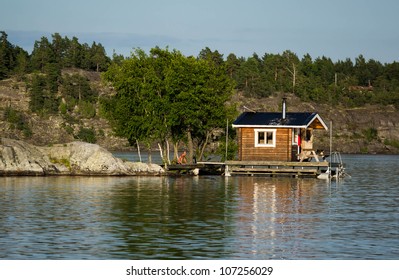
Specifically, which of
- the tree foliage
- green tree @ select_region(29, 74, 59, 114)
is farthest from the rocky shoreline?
green tree @ select_region(29, 74, 59, 114)

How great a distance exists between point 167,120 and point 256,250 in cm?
4101

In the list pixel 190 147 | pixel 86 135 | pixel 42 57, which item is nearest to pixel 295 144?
pixel 190 147

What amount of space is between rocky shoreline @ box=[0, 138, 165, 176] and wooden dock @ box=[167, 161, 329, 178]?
2326mm

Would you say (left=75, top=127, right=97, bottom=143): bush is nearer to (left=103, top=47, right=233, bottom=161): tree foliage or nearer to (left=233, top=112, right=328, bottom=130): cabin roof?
(left=103, top=47, right=233, bottom=161): tree foliage

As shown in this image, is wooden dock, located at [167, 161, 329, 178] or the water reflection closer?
the water reflection

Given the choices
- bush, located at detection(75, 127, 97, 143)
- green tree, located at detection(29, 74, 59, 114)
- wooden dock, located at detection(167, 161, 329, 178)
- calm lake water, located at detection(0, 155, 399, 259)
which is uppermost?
green tree, located at detection(29, 74, 59, 114)

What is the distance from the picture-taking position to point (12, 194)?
47594 millimetres

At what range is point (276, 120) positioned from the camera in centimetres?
6625

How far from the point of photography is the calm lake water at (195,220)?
2786 cm

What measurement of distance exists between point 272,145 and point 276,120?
83.8 inches

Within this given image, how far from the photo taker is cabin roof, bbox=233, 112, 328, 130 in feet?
213

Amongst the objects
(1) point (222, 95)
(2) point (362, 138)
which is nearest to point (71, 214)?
(1) point (222, 95)
